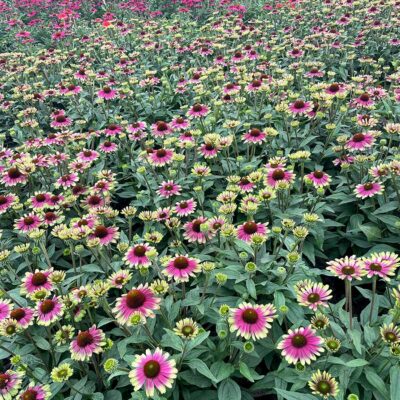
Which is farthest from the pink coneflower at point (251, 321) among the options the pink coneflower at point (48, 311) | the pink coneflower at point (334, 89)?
the pink coneflower at point (334, 89)

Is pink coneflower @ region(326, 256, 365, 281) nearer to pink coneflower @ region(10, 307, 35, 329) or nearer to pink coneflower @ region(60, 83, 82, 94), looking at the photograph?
pink coneflower @ region(10, 307, 35, 329)

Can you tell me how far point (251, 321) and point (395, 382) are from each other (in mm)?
753

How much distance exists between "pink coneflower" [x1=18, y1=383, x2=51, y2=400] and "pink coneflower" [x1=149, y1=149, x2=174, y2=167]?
2116mm

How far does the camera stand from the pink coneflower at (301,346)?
1914mm

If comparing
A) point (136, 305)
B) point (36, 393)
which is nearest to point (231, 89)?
point (136, 305)

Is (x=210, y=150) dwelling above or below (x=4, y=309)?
above

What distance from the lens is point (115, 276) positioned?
8.02ft

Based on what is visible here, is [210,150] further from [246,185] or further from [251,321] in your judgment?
[251,321]

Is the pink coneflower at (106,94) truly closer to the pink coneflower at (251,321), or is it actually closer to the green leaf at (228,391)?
the pink coneflower at (251,321)

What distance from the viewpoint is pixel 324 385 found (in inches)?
71.9

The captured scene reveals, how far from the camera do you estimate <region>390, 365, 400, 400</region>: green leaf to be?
6.24 feet

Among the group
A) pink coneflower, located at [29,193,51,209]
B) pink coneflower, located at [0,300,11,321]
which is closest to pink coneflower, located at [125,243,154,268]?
pink coneflower, located at [0,300,11,321]

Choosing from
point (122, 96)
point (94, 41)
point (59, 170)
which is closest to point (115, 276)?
point (59, 170)

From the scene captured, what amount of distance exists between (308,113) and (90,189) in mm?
2398
